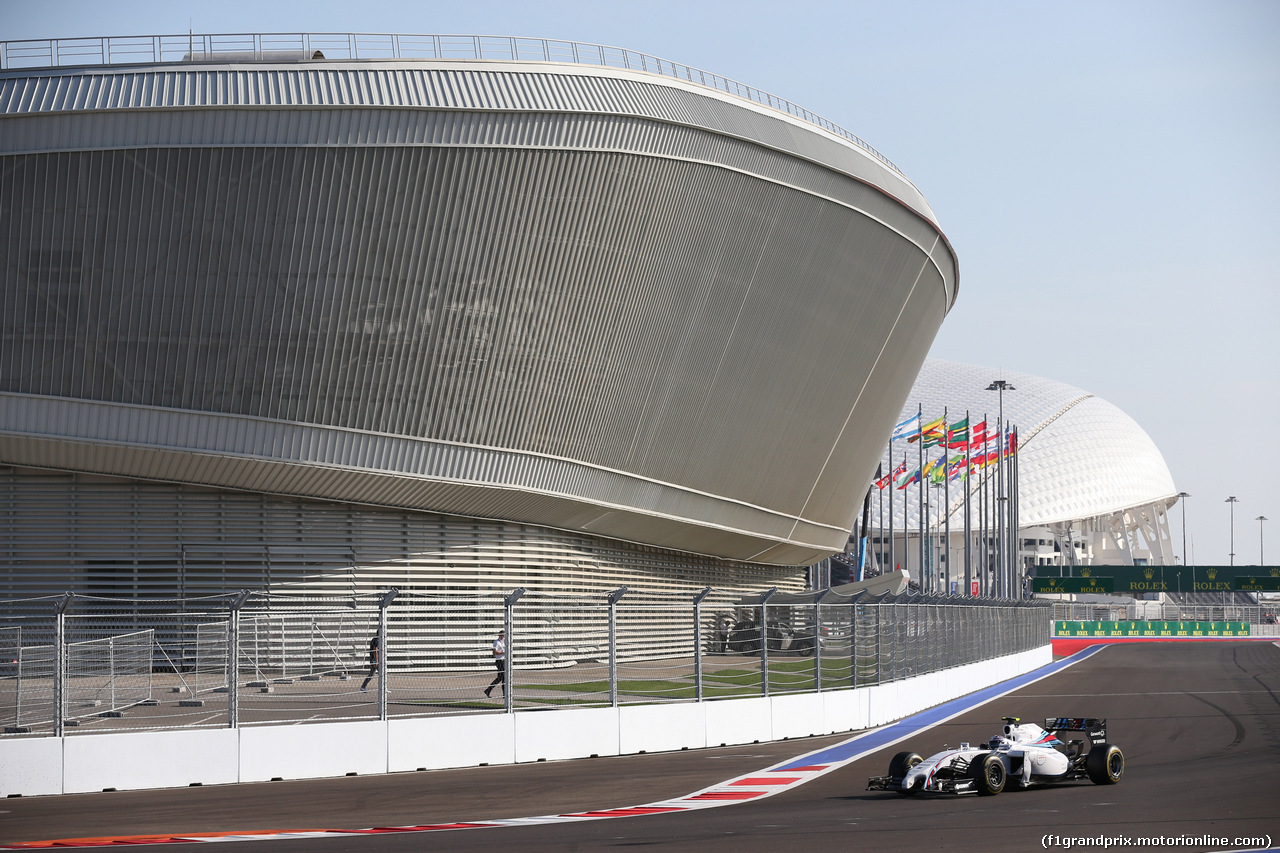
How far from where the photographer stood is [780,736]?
73.6ft

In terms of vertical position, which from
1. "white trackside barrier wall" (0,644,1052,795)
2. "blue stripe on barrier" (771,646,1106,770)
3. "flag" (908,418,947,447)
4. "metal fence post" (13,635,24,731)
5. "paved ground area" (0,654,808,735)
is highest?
"flag" (908,418,947,447)

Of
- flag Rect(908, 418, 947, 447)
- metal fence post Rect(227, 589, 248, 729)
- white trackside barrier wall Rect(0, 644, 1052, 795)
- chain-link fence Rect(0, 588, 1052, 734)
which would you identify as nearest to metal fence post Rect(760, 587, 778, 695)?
chain-link fence Rect(0, 588, 1052, 734)

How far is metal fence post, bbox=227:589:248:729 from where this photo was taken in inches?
658

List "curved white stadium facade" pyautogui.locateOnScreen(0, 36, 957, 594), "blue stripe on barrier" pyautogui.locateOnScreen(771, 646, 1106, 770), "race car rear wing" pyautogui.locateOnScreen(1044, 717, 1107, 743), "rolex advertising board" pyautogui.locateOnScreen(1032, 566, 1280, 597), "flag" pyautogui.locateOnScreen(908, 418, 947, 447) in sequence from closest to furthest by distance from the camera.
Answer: "race car rear wing" pyautogui.locateOnScreen(1044, 717, 1107, 743) < "blue stripe on barrier" pyautogui.locateOnScreen(771, 646, 1106, 770) < "curved white stadium facade" pyautogui.locateOnScreen(0, 36, 957, 594) < "flag" pyautogui.locateOnScreen(908, 418, 947, 447) < "rolex advertising board" pyautogui.locateOnScreen(1032, 566, 1280, 597)

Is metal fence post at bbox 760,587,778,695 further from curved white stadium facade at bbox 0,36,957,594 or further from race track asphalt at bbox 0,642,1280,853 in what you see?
curved white stadium facade at bbox 0,36,957,594

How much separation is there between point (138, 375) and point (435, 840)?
19.3 m

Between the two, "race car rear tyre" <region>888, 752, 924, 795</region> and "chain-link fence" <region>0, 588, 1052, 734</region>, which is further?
"chain-link fence" <region>0, 588, 1052, 734</region>

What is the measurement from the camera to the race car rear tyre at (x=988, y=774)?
565 inches

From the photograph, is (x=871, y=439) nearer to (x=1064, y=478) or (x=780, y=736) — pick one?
(x=780, y=736)

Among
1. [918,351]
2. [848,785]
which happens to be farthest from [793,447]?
[848,785]

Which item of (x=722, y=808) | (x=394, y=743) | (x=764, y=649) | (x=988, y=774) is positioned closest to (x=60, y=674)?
(x=394, y=743)

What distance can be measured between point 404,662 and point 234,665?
6.27m

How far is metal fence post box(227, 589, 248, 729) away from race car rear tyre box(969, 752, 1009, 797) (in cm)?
882

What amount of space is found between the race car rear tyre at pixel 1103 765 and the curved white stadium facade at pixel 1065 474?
387ft
